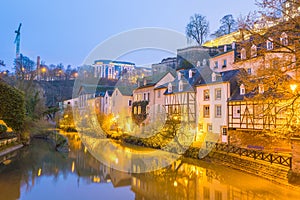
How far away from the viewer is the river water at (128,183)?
1165cm

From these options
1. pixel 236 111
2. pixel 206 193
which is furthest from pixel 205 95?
pixel 206 193

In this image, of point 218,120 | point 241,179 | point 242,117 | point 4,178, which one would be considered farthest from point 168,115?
point 4,178

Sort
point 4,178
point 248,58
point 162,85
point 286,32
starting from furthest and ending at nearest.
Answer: point 162,85 → point 4,178 → point 248,58 → point 286,32

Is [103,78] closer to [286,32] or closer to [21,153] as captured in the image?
[21,153]

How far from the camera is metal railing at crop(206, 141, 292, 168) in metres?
13.8

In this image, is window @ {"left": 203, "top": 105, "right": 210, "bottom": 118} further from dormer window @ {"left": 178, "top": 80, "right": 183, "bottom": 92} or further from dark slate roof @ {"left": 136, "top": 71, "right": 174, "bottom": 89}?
dark slate roof @ {"left": 136, "top": 71, "right": 174, "bottom": 89}

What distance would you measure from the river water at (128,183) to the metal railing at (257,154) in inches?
54.2

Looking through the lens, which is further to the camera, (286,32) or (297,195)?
(297,195)

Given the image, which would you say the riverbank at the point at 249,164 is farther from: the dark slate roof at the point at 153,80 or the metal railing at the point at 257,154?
the dark slate roof at the point at 153,80

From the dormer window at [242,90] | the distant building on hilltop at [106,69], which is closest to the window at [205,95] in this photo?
the dormer window at [242,90]

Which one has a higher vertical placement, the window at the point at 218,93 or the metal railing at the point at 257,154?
the window at the point at 218,93

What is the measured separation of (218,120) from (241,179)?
8754mm

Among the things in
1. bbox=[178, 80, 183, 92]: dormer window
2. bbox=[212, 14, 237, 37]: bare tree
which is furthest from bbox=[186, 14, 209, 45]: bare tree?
bbox=[178, 80, 183, 92]: dormer window

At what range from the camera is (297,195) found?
11.1 metres
